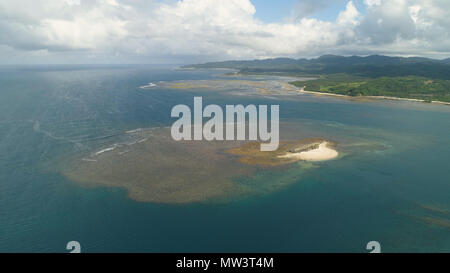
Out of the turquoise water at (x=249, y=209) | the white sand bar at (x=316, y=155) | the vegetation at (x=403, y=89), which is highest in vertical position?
the vegetation at (x=403, y=89)

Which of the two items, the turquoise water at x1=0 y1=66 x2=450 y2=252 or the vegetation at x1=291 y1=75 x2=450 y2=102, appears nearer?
the turquoise water at x1=0 y1=66 x2=450 y2=252

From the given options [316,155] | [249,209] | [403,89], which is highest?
[403,89]

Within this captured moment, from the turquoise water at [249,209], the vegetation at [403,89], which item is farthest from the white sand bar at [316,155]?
the vegetation at [403,89]

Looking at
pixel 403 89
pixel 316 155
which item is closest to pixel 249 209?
pixel 316 155

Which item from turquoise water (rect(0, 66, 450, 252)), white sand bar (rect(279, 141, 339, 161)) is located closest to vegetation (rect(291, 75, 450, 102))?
turquoise water (rect(0, 66, 450, 252))

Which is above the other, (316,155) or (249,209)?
(316,155)

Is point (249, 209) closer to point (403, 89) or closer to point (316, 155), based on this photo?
point (316, 155)

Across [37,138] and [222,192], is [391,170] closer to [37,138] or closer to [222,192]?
[222,192]

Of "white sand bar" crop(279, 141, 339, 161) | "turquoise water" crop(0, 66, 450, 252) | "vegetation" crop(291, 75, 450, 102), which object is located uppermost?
"vegetation" crop(291, 75, 450, 102)

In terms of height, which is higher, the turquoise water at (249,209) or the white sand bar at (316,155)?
the white sand bar at (316,155)

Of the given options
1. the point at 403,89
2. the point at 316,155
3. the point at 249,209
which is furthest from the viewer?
the point at 403,89

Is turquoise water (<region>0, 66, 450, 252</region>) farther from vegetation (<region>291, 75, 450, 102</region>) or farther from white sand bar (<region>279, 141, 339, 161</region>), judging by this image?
vegetation (<region>291, 75, 450, 102</region>)

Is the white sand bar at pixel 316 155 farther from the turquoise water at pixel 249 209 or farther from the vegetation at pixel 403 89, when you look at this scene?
the vegetation at pixel 403 89
